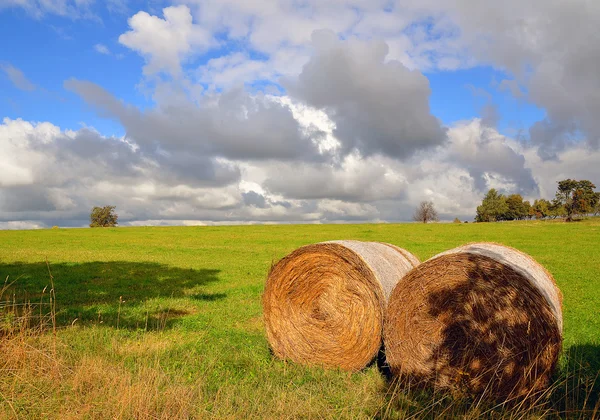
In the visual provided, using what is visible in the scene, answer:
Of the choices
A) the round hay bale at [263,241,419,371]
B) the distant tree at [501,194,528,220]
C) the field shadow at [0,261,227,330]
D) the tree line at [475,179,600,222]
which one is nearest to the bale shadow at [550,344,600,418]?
the round hay bale at [263,241,419,371]

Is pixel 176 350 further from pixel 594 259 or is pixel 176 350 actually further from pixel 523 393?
pixel 594 259

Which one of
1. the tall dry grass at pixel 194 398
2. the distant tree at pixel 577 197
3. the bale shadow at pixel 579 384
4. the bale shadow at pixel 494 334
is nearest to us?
the tall dry grass at pixel 194 398

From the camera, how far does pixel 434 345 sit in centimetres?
661

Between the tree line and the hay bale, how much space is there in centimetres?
9309

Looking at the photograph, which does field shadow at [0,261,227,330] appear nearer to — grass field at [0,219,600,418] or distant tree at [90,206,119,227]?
grass field at [0,219,600,418]

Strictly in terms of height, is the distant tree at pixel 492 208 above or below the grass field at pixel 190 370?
above

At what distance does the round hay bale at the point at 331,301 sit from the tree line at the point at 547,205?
93.1 metres

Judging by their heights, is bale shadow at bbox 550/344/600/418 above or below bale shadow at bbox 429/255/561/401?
below

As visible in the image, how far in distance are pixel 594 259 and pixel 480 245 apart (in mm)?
22953

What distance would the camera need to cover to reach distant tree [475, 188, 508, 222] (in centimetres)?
10488

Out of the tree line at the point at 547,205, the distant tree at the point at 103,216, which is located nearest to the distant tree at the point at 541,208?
the tree line at the point at 547,205

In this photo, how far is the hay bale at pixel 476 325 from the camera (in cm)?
589

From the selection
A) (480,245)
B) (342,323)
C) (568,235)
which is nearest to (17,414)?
(342,323)

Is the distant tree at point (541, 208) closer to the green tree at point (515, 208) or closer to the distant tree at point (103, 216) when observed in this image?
the green tree at point (515, 208)
